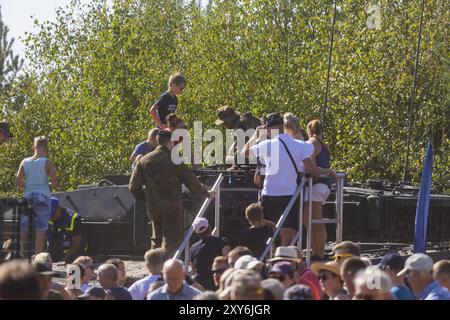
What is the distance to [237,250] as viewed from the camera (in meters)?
12.5

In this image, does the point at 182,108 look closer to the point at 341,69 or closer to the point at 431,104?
the point at 341,69

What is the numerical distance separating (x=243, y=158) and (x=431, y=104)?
22.0 metres

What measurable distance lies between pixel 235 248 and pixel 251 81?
29.9 meters

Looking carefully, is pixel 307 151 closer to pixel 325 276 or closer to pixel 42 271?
pixel 325 276

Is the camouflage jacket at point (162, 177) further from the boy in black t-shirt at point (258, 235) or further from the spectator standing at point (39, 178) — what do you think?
the spectator standing at point (39, 178)

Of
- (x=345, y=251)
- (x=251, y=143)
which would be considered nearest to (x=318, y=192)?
(x=251, y=143)

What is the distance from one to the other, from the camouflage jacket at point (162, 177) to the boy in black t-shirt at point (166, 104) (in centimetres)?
143

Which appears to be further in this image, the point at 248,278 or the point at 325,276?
the point at 325,276

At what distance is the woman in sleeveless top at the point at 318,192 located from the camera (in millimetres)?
15164

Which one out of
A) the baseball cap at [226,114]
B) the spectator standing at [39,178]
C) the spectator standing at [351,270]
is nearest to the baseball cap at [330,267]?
the spectator standing at [351,270]

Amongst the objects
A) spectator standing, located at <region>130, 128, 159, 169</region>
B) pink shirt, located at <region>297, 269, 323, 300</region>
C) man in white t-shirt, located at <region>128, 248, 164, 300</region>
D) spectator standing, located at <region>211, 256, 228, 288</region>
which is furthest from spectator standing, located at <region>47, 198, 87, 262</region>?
pink shirt, located at <region>297, 269, 323, 300</region>

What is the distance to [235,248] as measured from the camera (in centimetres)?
1280

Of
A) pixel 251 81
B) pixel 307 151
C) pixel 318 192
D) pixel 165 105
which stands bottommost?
pixel 318 192
